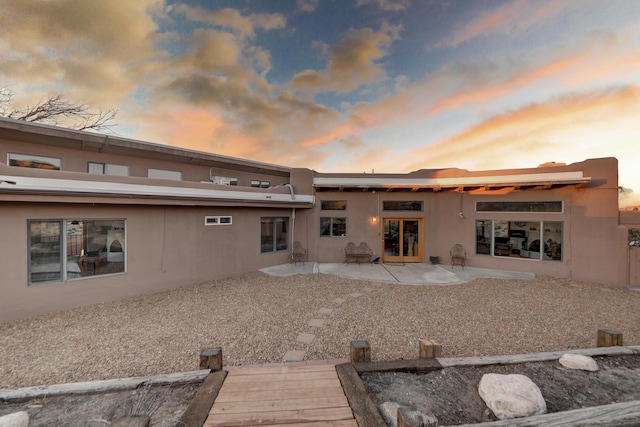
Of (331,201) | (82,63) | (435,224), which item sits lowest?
(435,224)

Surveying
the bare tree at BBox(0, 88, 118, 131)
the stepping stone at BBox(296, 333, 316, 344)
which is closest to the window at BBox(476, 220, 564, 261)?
the stepping stone at BBox(296, 333, 316, 344)

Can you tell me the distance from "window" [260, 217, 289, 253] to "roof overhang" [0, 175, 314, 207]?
96cm

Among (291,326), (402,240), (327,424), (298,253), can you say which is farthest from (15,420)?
(402,240)

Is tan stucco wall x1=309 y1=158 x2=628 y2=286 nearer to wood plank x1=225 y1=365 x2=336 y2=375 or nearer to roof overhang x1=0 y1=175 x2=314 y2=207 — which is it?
roof overhang x1=0 y1=175 x2=314 y2=207

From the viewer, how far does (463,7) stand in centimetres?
882

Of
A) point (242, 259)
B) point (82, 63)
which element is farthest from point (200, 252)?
point (82, 63)

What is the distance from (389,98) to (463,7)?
4.27 metres

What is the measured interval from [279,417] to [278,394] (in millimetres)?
329

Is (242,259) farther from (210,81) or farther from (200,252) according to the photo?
(210,81)

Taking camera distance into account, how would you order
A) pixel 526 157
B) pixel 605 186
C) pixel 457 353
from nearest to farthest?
1. pixel 457 353
2. pixel 605 186
3. pixel 526 157

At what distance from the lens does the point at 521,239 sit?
9289mm

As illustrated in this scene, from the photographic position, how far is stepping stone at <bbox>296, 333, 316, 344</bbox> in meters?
4.30

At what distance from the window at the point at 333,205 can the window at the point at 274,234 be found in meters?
1.93

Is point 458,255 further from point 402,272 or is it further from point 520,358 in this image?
point 520,358
